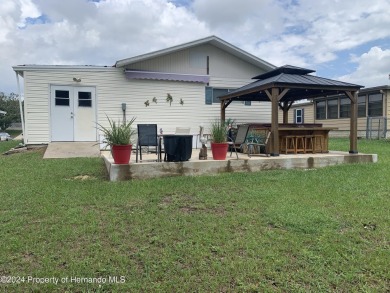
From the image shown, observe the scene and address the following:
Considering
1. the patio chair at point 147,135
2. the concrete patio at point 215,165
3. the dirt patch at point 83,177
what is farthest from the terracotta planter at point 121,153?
the patio chair at point 147,135

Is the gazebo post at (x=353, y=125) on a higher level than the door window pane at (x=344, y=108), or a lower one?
lower

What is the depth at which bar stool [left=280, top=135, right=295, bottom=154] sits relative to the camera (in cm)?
765

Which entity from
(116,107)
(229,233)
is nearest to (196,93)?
(116,107)

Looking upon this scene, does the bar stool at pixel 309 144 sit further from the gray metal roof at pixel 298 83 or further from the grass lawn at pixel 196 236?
the grass lawn at pixel 196 236

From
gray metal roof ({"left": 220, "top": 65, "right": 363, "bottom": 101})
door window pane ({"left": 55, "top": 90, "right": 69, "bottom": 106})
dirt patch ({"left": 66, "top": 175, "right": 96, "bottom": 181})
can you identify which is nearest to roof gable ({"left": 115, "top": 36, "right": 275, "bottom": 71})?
door window pane ({"left": 55, "top": 90, "right": 69, "bottom": 106})

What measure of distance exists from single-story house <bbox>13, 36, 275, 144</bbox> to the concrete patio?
474 cm

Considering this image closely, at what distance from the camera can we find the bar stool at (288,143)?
7648 millimetres

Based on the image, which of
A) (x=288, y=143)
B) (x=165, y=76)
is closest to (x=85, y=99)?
(x=165, y=76)

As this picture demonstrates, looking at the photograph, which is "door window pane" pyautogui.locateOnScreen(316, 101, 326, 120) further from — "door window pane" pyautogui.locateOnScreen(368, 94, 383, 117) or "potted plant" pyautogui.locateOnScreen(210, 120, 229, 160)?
"potted plant" pyautogui.locateOnScreen(210, 120, 229, 160)

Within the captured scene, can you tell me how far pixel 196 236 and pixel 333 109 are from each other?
64.9 ft

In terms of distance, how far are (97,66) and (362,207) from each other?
9206 millimetres

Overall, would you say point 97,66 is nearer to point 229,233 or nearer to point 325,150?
point 325,150

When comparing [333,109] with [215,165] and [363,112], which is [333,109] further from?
[215,165]

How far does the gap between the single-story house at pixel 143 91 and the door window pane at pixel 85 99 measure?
3cm
